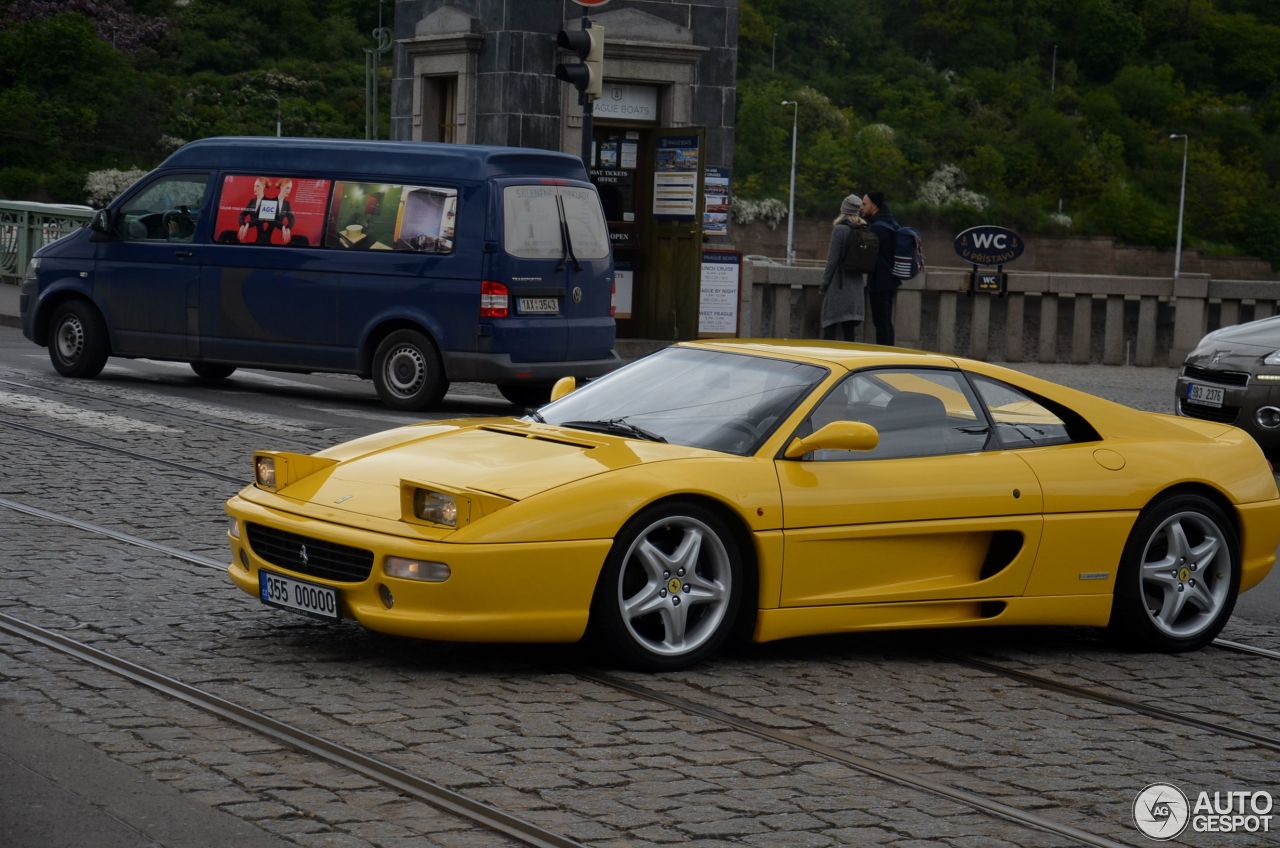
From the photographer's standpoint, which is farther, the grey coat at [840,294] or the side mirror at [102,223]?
the grey coat at [840,294]

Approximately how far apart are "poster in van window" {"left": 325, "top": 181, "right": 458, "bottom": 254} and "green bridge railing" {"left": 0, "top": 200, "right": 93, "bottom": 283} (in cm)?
1155

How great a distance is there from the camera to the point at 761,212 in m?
117

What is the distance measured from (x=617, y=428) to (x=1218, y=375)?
951cm

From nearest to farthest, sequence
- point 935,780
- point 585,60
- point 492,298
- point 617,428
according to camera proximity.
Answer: point 935,780 < point 617,428 < point 492,298 < point 585,60

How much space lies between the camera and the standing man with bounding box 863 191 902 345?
64.0ft

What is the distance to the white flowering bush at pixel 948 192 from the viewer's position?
122 m

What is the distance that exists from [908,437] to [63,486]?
5407 mm

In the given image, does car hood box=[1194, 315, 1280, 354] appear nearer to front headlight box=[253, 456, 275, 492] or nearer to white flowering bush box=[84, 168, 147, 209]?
front headlight box=[253, 456, 275, 492]

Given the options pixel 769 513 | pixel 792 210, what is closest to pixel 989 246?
pixel 769 513

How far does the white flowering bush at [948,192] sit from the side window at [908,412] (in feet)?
379

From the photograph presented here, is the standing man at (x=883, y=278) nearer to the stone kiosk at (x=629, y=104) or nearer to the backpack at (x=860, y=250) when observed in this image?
the backpack at (x=860, y=250)

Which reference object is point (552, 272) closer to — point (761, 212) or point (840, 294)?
point (840, 294)

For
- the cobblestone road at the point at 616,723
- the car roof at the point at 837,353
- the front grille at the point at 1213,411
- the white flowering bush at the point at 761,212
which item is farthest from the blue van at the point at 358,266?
the white flowering bush at the point at 761,212

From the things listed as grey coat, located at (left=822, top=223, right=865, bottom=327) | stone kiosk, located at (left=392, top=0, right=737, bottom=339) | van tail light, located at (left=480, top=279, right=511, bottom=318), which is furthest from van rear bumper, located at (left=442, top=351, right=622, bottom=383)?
stone kiosk, located at (left=392, top=0, right=737, bottom=339)
